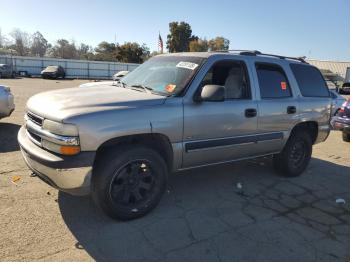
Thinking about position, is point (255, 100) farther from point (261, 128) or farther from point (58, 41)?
point (58, 41)

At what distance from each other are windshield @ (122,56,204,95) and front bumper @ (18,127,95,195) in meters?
1.38

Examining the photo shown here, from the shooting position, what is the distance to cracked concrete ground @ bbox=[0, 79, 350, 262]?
3416 mm

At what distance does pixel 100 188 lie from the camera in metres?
3.70

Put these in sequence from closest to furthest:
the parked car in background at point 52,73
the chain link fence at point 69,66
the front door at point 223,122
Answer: the front door at point 223,122 < the parked car in background at point 52,73 < the chain link fence at point 69,66

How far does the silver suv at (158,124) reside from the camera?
11.6ft

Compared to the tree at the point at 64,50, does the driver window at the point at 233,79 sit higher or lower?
lower

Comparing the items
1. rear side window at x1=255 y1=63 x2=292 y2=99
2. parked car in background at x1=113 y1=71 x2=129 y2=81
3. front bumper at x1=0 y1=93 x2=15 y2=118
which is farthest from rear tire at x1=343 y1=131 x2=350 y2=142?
front bumper at x1=0 y1=93 x2=15 y2=118

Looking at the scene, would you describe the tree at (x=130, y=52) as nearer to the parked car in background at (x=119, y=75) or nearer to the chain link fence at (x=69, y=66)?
the chain link fence at (x=69, y=66)

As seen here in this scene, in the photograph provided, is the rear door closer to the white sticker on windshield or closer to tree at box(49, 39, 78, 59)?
the white sticker on windshield

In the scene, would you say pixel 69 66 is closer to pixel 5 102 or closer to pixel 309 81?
pixel 5 102

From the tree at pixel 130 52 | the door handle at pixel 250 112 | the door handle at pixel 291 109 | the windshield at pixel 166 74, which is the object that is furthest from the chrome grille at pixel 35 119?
the tree at pixel 130 52

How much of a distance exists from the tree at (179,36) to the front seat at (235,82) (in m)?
63.9

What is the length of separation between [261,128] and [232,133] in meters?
0.65

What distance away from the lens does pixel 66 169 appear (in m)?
3.43
